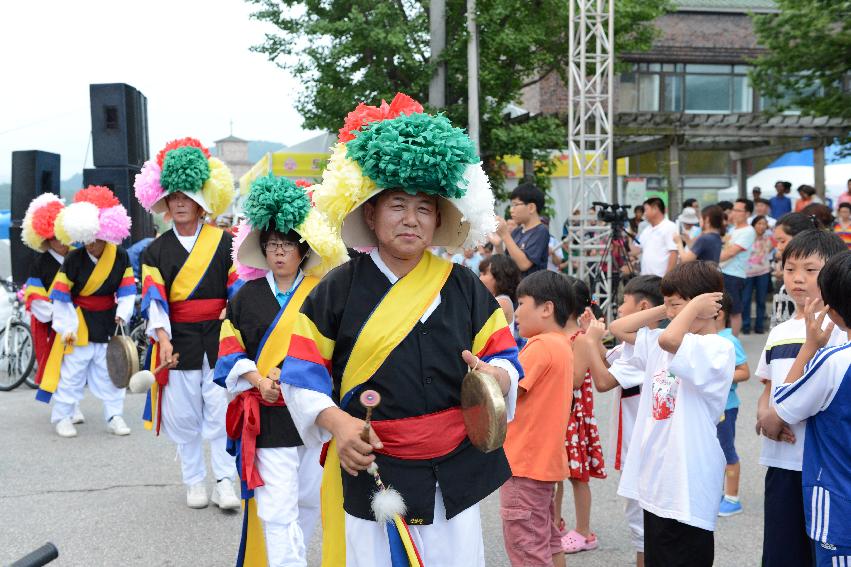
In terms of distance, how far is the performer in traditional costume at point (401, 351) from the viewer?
277 centimetres

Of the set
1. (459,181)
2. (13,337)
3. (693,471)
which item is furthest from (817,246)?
(13,337)

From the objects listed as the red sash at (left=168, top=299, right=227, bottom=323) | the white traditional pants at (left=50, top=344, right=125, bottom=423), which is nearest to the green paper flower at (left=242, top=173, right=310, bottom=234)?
the red sash at (left=168, top=299, right=227, bottom=323)

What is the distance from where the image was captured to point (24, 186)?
11.5 m

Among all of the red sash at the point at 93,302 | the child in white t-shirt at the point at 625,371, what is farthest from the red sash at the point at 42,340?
the child in white t-shirt at the point at 625,371

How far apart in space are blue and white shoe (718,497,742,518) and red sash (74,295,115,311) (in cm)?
557

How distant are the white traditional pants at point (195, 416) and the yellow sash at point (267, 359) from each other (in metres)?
1.52

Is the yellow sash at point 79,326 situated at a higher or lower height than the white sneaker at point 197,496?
higher

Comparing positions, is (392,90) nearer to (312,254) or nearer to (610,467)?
(610,467)

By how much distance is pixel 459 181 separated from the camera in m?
2.83

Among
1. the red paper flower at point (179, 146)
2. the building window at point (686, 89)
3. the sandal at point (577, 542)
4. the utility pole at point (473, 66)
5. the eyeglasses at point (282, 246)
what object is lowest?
the sandal at point (577, 542)

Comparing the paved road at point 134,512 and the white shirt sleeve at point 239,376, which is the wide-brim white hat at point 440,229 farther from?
the paved road at point 134,512

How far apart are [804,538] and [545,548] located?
109cm

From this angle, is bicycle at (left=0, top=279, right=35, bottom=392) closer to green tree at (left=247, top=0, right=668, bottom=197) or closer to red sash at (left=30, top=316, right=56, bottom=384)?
red sash at (left=30, top=316, right=56, bottom=384)

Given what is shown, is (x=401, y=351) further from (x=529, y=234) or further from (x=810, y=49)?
(x=810, y=49)
